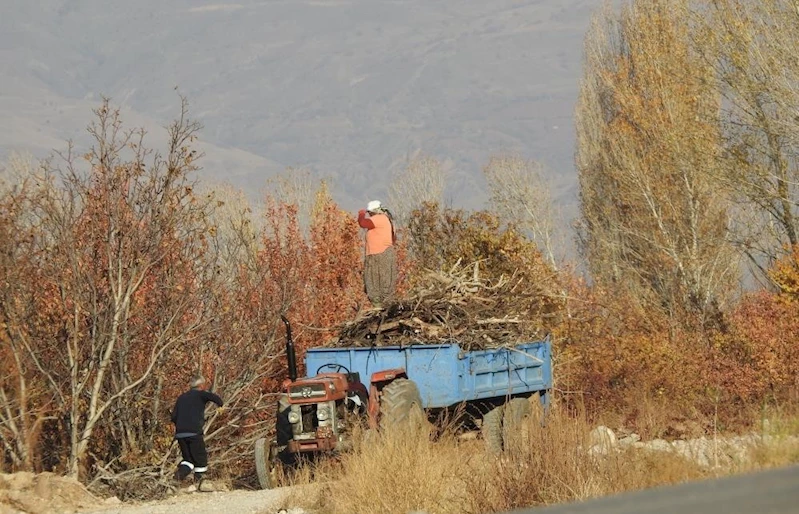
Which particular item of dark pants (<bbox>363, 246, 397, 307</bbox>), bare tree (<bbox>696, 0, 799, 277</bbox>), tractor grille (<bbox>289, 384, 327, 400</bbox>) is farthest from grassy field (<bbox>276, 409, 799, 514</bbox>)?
bare tree (<bbox>696, 0, 799, 277</bbox>)

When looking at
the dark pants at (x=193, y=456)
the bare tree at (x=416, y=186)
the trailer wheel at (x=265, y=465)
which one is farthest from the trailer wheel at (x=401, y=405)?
the bare tree at (x=416, y=186)

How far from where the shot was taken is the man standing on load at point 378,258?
17328 mm

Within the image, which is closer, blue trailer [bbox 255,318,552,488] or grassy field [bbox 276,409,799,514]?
grassy field [bbox 276,409,799,514]

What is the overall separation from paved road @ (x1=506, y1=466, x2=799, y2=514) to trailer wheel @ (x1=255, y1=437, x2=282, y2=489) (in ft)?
34.8

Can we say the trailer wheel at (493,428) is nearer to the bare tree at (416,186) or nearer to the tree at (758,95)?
the tree at (758,95)

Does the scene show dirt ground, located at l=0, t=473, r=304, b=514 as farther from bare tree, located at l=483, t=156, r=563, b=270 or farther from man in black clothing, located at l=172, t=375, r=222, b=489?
bare tree, located at l=483, t=156, r=563, b=270

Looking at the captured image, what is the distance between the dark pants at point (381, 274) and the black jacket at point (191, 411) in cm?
293

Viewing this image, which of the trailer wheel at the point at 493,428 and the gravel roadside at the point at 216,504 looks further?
the trailer wheel at the point at 493,428

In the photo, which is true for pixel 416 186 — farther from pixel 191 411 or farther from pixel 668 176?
pixel 191 411

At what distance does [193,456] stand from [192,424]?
471 mm

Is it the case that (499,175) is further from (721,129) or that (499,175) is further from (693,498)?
(693,498)

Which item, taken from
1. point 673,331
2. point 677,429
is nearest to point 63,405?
point 677,429

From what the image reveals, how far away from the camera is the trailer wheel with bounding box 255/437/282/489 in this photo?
598 inches

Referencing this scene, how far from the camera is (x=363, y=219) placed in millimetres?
17453
